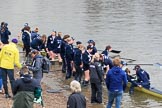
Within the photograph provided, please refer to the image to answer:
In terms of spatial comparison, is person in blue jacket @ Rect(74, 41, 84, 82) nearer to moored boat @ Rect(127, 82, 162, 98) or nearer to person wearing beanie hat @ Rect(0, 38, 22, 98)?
moored boat @ Rect(127, 82, 162, 98)

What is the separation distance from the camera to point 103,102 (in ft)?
49.6

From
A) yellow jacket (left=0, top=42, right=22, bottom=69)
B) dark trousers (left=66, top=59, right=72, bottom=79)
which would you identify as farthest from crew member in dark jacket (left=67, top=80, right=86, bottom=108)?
dark trousers (left=66, top=59, right=72, bottom=79)

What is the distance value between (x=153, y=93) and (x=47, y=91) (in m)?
4.03

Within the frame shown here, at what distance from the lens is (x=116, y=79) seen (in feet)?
40.5

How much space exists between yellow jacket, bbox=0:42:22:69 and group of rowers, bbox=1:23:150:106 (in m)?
2.57

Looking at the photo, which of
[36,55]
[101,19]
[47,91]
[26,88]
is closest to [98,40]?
[101,19]

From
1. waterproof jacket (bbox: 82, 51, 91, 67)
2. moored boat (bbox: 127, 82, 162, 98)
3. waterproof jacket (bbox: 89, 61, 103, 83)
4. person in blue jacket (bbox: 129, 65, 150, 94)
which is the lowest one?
moored boat (bbox: 127, 82, 162, 98)

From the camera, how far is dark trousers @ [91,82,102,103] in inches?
561

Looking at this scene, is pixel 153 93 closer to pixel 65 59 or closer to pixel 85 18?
pixel 65 59

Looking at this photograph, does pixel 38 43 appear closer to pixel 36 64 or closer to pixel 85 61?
pixel 85 61

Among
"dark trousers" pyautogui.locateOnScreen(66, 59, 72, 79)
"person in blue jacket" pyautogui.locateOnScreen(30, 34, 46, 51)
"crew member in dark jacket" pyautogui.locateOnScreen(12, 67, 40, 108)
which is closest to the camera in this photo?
"crew member in dark jacket" pyautogui.locateOnScreen(12, 67, 40, 108)

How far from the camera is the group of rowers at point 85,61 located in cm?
1409

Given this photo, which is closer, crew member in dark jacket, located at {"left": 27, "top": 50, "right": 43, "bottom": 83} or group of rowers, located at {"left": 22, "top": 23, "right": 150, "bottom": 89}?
crew member in dark jacket, located at {"left": 27, "top": 50, "right": 43, "bottom": 83}

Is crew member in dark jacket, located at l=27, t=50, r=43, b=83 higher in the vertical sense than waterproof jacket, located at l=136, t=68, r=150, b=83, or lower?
higher
